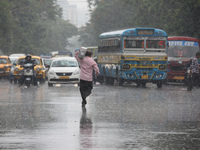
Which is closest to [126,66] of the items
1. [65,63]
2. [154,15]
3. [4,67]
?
[65,63]

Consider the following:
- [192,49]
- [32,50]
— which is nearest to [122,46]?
[192,49]

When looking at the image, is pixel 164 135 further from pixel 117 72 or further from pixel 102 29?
pixel 102 29

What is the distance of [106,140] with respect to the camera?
9.23m

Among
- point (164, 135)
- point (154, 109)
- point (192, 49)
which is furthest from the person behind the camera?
point (192, 49)

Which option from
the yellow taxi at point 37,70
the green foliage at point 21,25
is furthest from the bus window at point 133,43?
the green foliage at point 21,25

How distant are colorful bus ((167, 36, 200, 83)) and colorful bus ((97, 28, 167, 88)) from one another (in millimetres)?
3689

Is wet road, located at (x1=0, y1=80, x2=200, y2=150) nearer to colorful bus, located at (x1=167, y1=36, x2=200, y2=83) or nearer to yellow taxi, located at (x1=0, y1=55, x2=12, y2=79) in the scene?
colorful bus, located at (x1=167, y1=36, x2=200, y2=83)

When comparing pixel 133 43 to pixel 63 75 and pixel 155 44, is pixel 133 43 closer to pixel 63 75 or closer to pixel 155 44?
pixel 155 44

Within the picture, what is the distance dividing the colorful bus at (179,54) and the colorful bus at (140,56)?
12.1 feet

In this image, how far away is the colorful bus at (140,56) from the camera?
2944 cm

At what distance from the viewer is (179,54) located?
34188 millimetres

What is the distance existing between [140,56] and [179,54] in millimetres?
5433

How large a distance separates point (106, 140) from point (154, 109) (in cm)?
629

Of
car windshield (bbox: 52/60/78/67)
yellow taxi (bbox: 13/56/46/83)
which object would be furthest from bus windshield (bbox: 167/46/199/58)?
yellow taxi (bbox: 13/56/46/83)
